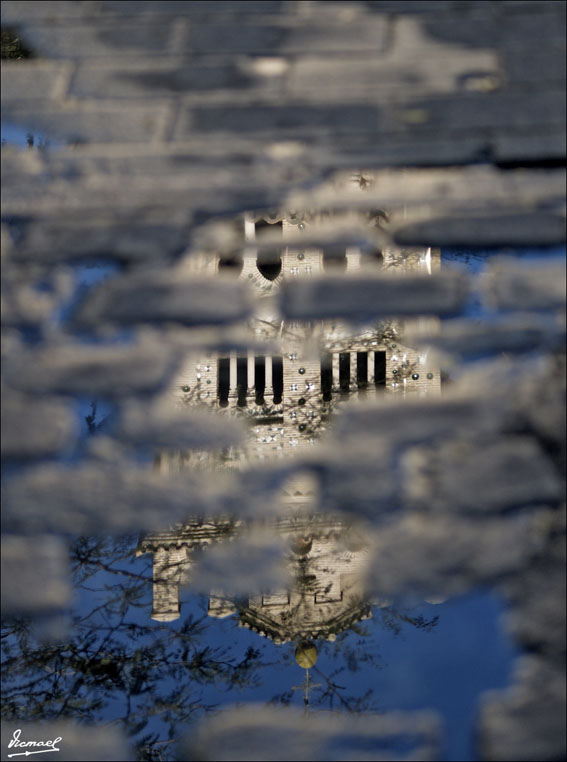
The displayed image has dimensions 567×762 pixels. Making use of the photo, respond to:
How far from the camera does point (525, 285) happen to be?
2.87 meters

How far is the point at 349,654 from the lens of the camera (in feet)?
8.68

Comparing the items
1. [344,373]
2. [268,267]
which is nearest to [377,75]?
[268,267]

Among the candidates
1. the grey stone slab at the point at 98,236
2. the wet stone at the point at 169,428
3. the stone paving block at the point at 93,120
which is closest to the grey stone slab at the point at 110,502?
the wet stone at the point at 169,428

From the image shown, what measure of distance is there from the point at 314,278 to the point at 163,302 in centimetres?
49

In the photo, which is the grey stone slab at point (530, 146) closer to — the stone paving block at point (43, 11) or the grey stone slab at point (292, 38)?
the grey stone slab at point (292, 38)

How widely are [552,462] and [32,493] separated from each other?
1546 millimetres

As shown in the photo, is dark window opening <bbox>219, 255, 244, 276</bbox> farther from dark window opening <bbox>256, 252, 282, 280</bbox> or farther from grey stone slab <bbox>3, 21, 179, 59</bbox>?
grey stone slab <bbox>3, 21, 179, 59</bbox>

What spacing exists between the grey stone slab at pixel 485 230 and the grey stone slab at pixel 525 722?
1.35 meters

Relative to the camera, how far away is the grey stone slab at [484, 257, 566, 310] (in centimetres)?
284

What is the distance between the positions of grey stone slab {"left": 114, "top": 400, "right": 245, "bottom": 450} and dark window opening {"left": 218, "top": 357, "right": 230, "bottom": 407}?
21 centimetres

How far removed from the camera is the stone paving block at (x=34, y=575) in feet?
8.55

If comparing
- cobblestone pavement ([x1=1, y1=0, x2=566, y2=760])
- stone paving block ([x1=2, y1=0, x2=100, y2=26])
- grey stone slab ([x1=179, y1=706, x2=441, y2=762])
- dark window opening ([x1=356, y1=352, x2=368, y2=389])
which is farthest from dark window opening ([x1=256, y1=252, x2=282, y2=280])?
grey stone slab ([x1=179, y1=706, x2=441, y2=762])

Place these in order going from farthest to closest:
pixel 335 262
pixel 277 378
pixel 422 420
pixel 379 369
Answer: pixel 277 378 → pixel 379 369 → pixel 335 262 → pixel 422 420

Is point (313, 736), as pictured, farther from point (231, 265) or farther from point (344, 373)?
point (231, 265)
